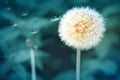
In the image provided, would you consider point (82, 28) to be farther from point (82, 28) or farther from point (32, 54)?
point (32, 54)

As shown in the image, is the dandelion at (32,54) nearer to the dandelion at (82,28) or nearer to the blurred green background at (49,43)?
the blurred green background at (49,43)

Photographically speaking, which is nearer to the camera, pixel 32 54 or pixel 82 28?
pixel 82 28

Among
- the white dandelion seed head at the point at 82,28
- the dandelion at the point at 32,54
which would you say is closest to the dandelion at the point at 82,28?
the white dandelion seed head at the point at 82,28

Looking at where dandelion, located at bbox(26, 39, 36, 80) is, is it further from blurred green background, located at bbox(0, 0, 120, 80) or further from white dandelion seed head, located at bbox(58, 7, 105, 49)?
white dandelion seed head, located at bbox(58, 7, 105, 49)

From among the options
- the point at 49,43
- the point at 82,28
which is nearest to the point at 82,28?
the point at 82,28

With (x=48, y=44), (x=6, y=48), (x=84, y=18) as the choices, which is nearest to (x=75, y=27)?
(x=84, y=18)

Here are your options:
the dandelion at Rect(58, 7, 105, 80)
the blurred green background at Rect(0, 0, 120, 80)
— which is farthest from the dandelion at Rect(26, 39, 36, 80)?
the dandelion at Rect(58, 7, 105, 80)

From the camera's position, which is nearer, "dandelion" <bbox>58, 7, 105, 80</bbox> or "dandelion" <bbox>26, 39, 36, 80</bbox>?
"dandelion" <bbox>58, 7, 105, 80</bbox>
